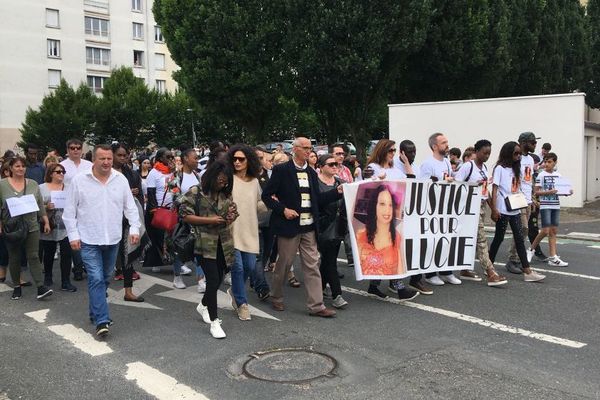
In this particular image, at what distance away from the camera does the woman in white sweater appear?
5789 millimetres

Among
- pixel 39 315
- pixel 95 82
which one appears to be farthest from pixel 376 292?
pixel 95 82

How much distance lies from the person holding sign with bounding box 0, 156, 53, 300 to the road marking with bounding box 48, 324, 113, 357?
4.27 ft

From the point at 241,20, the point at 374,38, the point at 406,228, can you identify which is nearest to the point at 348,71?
the point at 374,38

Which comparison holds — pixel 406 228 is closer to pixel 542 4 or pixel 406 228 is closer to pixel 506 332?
pixel 506 332

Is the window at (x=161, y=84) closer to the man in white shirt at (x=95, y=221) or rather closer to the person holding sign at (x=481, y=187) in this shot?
the person holding sign at (x=481, y=187)

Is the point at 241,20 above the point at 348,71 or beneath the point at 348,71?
above

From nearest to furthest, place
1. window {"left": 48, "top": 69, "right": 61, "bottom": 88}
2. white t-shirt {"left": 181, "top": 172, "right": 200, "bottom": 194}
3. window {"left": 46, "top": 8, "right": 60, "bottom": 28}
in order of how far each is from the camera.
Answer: white t-shirt {"left": 181, "top": 172, "right": 200, "bottom": 194}, window {"left": 46, "top": 8, "right": 60, "bottom": 28}, window {"left": 48, "top": 69, "right": 61, "bottom": 88}

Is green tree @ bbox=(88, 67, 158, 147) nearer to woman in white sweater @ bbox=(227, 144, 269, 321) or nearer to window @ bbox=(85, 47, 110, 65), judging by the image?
window @ bbox=(85, 47, 110, 65)

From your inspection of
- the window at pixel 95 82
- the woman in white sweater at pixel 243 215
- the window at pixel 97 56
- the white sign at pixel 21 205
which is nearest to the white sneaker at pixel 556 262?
the woman in white sweater at pixel 243 215

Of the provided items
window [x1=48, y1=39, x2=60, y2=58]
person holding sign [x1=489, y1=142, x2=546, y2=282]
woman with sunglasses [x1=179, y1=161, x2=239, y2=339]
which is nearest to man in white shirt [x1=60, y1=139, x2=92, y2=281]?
woman with sunglasses [x1=179, y1=161, x2=239, y2=339]

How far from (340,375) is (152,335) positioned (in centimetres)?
196

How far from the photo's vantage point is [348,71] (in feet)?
61.8

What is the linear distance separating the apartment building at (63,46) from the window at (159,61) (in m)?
0.15

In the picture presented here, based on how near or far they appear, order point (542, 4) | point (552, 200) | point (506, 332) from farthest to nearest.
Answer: point (542, 4) < point (552, 200) < point (506, 332)
